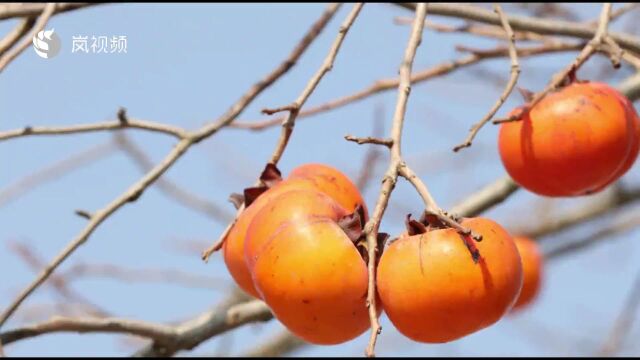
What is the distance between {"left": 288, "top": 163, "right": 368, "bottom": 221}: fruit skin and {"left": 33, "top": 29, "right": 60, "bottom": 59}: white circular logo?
48 cm

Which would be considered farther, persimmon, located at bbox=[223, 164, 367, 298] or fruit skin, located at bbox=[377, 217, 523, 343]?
persimmon, located at bbox=[223, 164, 367, 298]

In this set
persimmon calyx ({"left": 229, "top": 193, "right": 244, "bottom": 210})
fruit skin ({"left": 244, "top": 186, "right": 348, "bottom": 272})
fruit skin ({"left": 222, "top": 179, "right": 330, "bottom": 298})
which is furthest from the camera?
persimmon calyx ({"left": 229, "top": 193, "right": 244, "bottom": 210})

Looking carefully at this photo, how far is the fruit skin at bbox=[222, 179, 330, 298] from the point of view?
120 cm

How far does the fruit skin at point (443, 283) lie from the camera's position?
1.04 meters

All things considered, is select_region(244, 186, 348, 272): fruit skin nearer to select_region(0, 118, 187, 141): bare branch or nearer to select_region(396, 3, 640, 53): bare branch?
select_region(0, 118, 187, 141): bare branch

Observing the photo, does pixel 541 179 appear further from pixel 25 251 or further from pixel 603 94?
pixel 25 251

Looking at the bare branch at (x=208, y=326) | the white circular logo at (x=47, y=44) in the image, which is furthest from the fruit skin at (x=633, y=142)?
the white circular logo at (x=47, y=44)

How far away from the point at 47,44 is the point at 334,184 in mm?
578

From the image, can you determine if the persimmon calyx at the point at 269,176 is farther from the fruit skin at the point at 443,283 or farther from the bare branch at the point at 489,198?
the bare branch at the point at 489,198

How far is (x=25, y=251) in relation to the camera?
2.70m

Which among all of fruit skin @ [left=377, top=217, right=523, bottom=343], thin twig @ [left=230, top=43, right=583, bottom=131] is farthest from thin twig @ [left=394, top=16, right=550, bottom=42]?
fruit skin @ [left=377, top=217, right=523, bottom=343]

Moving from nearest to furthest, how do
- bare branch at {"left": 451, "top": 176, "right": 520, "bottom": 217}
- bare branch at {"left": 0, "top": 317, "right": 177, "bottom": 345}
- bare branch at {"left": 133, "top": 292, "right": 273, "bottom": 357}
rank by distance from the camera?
bare branch at {"left": 0, "top": 317, "right": 177, "bottom": 345} < bare branch at {"left": 133, "top": 292, "right": 273, "bottom": 357} < bare branch at {"left": 451, "top": 176, "right": 520, "bottom": 217}

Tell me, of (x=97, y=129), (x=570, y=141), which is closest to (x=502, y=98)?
(x=570, y=141)

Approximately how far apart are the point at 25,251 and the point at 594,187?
164cm
